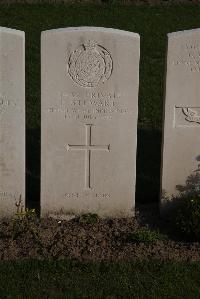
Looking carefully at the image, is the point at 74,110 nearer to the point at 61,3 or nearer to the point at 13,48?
the point at 13,48

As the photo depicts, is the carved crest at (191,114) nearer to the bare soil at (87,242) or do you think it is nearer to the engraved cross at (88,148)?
the engraved cross at (88,148)

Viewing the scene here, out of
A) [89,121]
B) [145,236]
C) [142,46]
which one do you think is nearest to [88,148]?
[89,121]

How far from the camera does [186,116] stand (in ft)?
23.1

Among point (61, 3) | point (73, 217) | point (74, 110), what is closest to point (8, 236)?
point (73, 217)

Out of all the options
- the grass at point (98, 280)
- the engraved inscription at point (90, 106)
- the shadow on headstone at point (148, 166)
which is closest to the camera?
the grass at point (98, 280)

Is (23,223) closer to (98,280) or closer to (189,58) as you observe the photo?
(98,280)

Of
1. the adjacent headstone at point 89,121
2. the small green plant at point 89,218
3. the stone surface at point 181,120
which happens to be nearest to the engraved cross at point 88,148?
the adjacent headstone at point 89,121

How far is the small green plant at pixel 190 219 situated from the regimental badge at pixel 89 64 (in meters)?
1.58

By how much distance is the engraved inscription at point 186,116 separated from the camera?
7.03m

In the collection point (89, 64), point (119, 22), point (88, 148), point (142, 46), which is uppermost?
point (119, 22)

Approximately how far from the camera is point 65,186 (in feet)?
23.5

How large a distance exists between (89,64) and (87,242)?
5.95 ft

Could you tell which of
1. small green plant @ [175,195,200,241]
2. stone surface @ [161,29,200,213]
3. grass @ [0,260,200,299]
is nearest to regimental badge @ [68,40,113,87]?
stone surface @ [161,29,200,213]

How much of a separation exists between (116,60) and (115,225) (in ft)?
5.74
